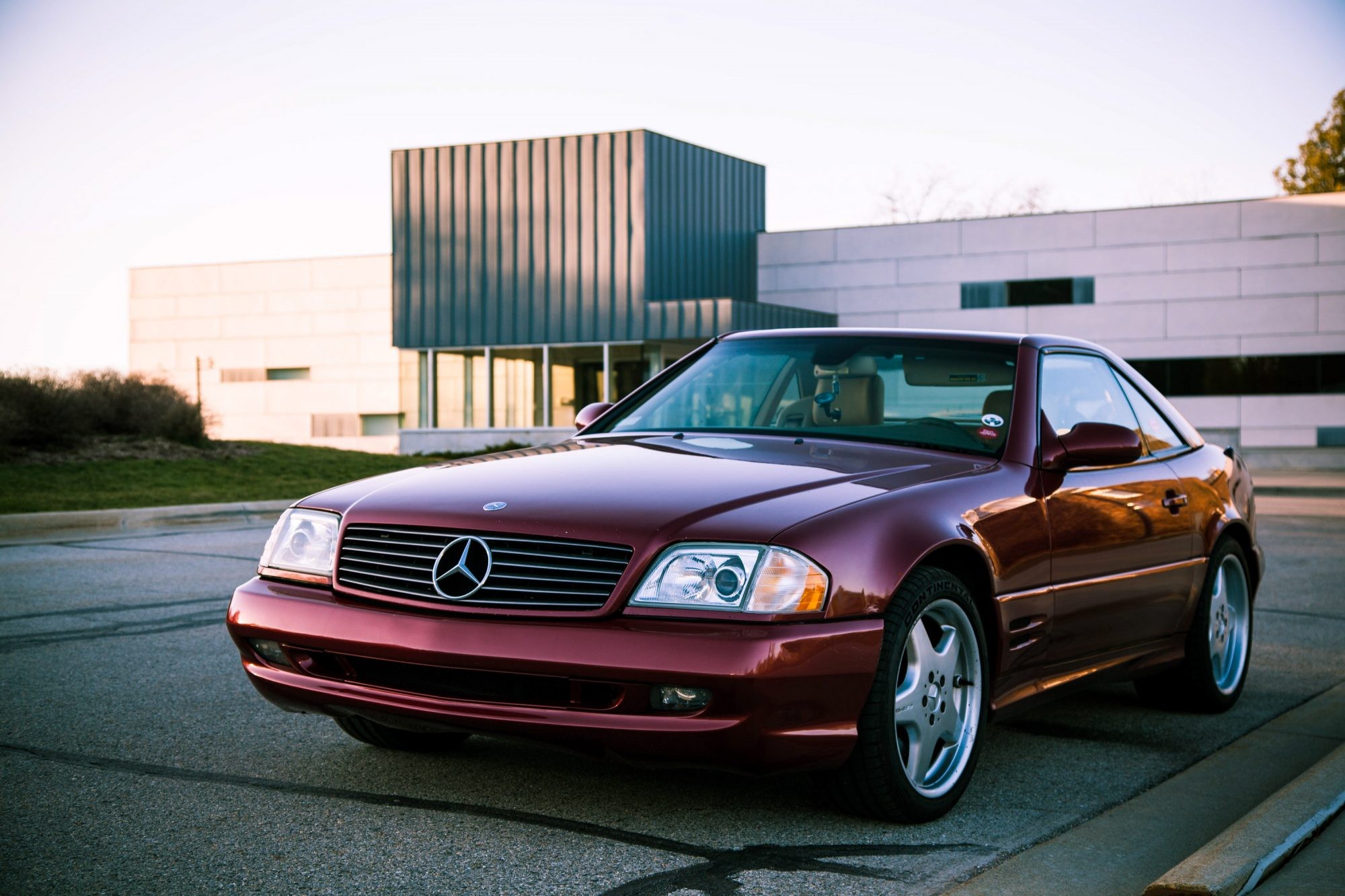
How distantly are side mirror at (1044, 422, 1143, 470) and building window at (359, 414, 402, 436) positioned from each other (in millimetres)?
51934

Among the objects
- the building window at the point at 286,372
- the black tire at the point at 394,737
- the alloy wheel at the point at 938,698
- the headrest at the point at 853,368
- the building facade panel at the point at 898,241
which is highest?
the building facade panel at the point at 898,241

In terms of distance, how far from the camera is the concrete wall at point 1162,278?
1363 inches

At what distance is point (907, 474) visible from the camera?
419 cm

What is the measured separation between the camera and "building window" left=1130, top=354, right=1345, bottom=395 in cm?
3462

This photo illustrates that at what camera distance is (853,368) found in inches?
202

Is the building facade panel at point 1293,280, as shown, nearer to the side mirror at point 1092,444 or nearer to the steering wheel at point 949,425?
the side mirror at point 1092,444

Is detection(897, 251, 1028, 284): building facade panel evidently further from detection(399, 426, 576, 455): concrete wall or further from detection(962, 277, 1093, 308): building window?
detection(399, 426, 576, 455): concrete wall

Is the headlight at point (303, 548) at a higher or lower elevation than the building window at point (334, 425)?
higher

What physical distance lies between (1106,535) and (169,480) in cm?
1639

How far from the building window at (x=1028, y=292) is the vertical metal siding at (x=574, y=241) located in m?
4.66

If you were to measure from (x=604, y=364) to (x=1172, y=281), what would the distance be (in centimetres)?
1474

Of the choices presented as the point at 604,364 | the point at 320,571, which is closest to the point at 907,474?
the point at 320,571

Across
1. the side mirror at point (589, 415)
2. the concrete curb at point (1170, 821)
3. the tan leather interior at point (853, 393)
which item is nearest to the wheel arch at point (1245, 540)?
the concrete curb at point (1170, 821)

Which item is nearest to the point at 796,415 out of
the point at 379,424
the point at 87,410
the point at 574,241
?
the point at 87,410
